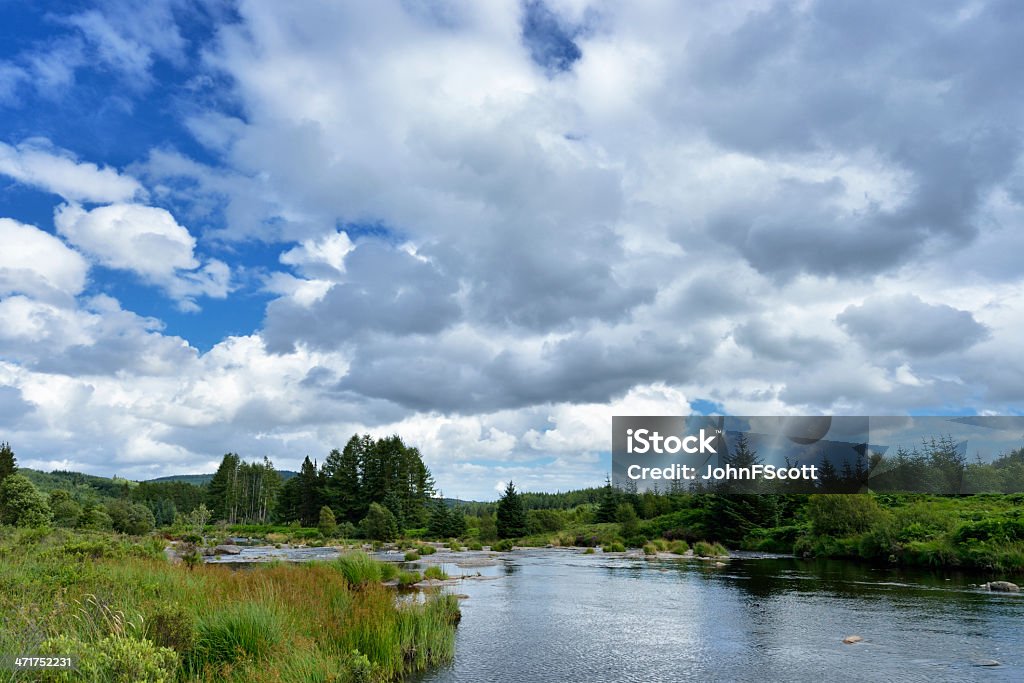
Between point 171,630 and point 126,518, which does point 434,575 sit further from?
point 126,518

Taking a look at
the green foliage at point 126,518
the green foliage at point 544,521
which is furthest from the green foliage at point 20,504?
the green foliage at point 544,521

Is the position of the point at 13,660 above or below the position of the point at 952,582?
above

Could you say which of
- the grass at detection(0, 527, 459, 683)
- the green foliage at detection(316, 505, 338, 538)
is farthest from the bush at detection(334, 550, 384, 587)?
the green foliage at detection(316, 505, 338, 538)

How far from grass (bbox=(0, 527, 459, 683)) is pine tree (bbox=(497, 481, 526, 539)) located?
6286 centimetres

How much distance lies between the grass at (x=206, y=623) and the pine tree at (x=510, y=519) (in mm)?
62864

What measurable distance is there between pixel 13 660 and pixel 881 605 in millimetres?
28317

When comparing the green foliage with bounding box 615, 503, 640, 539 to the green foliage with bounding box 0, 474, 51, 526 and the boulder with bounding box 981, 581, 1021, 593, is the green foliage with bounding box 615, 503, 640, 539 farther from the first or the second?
the green foliage with bounding box 0, 474, 51, 526

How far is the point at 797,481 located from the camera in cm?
7812

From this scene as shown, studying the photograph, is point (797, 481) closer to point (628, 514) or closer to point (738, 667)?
point (628, 514)

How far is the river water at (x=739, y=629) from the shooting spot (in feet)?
52.0

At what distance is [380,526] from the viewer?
84.3m

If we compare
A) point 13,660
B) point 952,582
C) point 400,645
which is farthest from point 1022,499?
point 13,660

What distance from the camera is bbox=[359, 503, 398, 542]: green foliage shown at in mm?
84125

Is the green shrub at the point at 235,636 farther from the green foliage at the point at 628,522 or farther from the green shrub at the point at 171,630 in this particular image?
the green foliage at the point at 628,522
